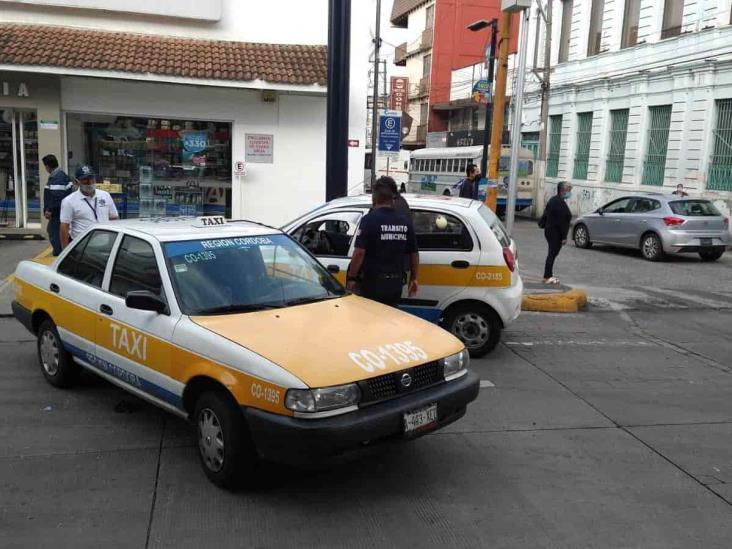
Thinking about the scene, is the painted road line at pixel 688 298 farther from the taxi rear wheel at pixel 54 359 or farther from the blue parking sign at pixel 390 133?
the taxi rear wheel at pixel 54 359

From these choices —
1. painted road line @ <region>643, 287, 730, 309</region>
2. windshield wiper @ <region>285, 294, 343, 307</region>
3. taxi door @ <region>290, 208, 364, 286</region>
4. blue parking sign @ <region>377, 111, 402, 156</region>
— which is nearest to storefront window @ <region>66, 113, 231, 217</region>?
blue parking sign @ <region>377, 111, 402, 156</region>

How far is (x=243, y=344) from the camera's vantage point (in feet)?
12.8

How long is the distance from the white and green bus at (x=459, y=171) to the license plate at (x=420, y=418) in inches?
910

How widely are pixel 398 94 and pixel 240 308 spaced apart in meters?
47.8

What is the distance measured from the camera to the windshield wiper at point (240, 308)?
439 centimetres

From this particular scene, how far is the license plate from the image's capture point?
3.90m

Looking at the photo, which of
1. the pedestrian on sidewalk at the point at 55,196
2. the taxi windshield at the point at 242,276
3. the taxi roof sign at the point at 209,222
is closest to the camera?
the taxi windshield at the point at 242,276

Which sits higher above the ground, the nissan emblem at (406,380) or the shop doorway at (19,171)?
the shop doorway at (19,171)

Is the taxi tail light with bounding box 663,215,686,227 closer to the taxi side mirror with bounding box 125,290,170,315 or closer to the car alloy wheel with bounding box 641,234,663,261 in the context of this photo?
the car alloy wheel with bounding box 641,234,663,261

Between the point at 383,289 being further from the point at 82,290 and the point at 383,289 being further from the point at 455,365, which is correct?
the point at 82,290

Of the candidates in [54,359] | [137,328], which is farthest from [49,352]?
[137,328]

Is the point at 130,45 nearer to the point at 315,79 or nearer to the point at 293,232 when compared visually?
the point at 315,79

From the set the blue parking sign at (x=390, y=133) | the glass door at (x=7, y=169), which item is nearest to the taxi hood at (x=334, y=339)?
the blue parking sign at (x=390, y=133)

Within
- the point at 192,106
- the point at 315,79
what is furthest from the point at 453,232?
the point at 192,106
